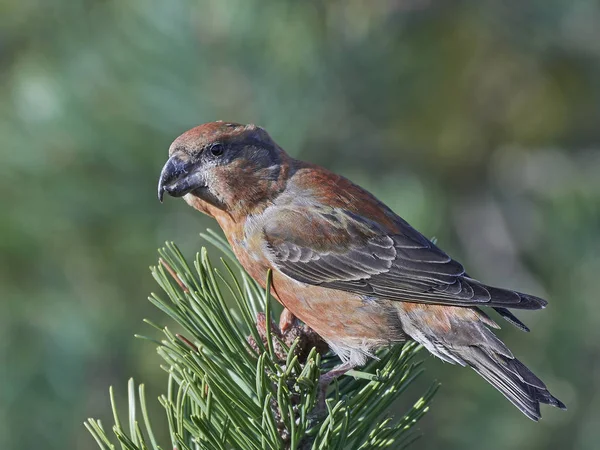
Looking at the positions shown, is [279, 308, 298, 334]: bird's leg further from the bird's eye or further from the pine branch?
the bird's eye

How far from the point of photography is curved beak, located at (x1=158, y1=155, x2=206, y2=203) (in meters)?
2.81

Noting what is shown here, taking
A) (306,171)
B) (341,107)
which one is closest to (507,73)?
(341,107)

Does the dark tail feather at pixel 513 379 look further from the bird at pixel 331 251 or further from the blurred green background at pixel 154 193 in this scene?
the blurred green background at pixel 154 193

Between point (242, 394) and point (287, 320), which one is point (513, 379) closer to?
point (287, 320)

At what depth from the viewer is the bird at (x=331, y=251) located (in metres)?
2.76

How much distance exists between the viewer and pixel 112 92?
408 cm

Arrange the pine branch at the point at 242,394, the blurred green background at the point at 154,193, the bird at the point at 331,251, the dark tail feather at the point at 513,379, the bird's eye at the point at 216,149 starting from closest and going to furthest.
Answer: the pine branch at the point at 242,394, the dark tail feather at the point at 513,379, the bird at the point at 331,251, the bird's eye at the point at 216,149, the blurred green background at the point at 154,193

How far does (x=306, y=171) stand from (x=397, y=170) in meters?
1.88

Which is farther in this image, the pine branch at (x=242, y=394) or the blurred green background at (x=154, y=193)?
the blurred green background at (x=154, y=193)

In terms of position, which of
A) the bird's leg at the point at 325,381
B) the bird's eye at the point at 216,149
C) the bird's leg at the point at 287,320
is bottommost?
the bird's leg at the point at 325,381

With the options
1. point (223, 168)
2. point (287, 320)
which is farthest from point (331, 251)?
point (223, 168)

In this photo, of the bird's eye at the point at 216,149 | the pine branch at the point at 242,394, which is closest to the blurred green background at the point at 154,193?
the bird's eye at the point at 216,149

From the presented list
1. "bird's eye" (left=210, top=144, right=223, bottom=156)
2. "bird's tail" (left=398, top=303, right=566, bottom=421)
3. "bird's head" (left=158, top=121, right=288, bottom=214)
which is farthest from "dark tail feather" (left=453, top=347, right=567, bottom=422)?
"bird's eye" (left=210, top=144, right=223, bottom=156)

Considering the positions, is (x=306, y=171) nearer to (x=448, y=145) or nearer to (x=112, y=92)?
(x=112, y=92)
